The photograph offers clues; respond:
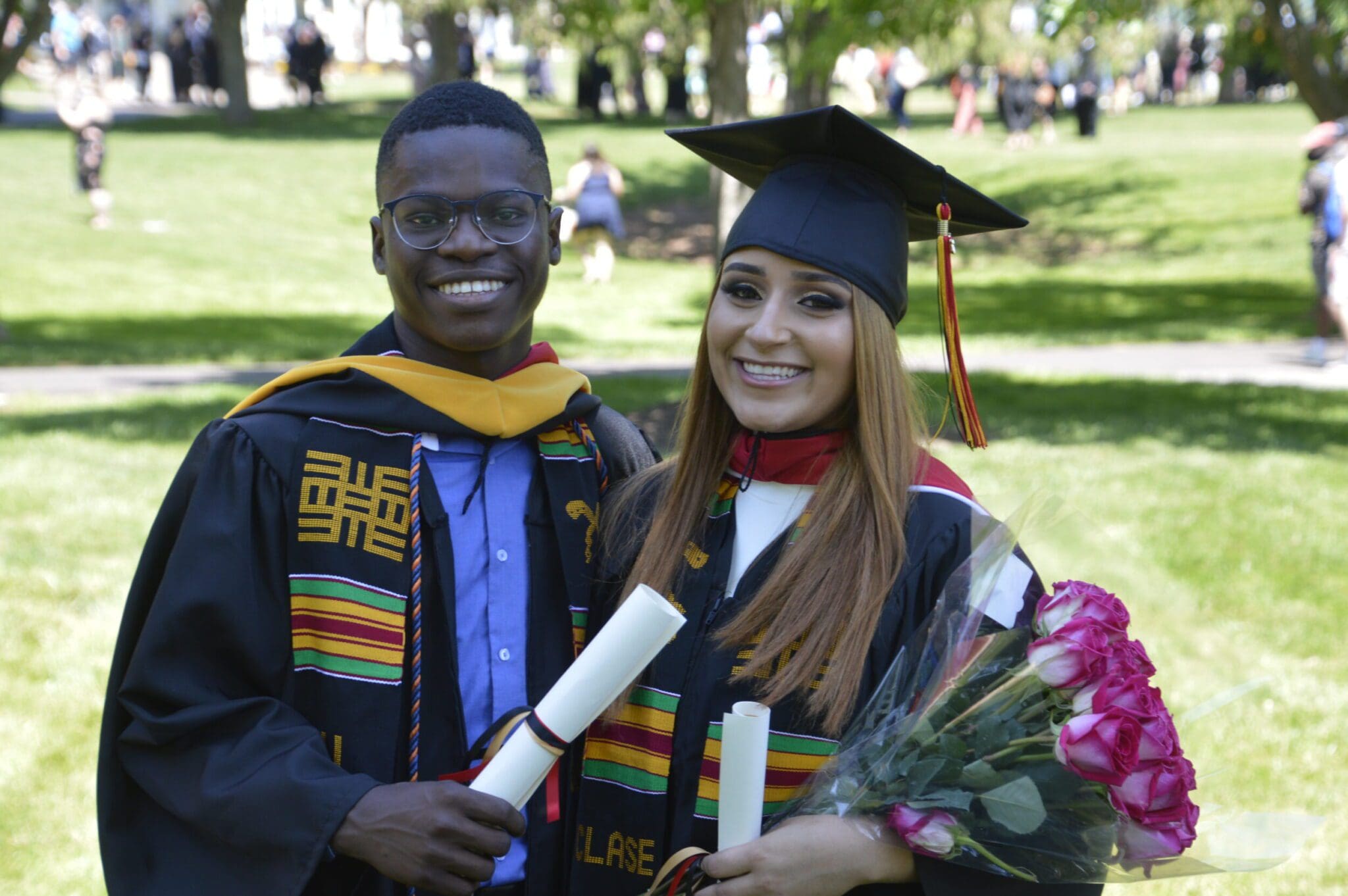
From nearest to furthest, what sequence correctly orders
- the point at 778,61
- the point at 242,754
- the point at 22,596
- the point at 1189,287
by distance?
the point at 242,754
the point at 22,596
the point at 778,61
the point at 1189,287

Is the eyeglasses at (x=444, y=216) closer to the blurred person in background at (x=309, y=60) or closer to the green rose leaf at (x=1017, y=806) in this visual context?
the green rose leaf at (x=1017, y=806)

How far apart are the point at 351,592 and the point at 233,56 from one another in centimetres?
2803

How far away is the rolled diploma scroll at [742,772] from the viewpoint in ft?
6.56

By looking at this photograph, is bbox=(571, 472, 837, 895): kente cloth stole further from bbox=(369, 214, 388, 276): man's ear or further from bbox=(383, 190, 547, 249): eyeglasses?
bbox=(369, 214, 388, 276): man's ear

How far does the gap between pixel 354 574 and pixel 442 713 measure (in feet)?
0.90

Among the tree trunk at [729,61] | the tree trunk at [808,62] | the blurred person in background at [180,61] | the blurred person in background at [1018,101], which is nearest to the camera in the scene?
the tree trunk at [808,62]

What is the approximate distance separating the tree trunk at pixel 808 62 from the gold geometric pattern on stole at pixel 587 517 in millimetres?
5335

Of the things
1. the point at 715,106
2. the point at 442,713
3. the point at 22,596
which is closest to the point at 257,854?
the point at 442,713

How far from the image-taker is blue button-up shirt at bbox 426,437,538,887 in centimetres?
233

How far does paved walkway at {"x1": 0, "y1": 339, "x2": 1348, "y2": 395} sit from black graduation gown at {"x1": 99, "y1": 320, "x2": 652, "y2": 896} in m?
7.69

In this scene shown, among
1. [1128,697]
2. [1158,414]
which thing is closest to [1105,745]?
[1128,697]

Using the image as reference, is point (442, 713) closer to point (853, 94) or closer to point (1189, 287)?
point (1189, 287)

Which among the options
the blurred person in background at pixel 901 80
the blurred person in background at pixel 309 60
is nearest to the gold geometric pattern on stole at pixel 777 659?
the blurred person in background at pixel 901 80

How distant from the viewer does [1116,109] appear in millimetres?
34906
